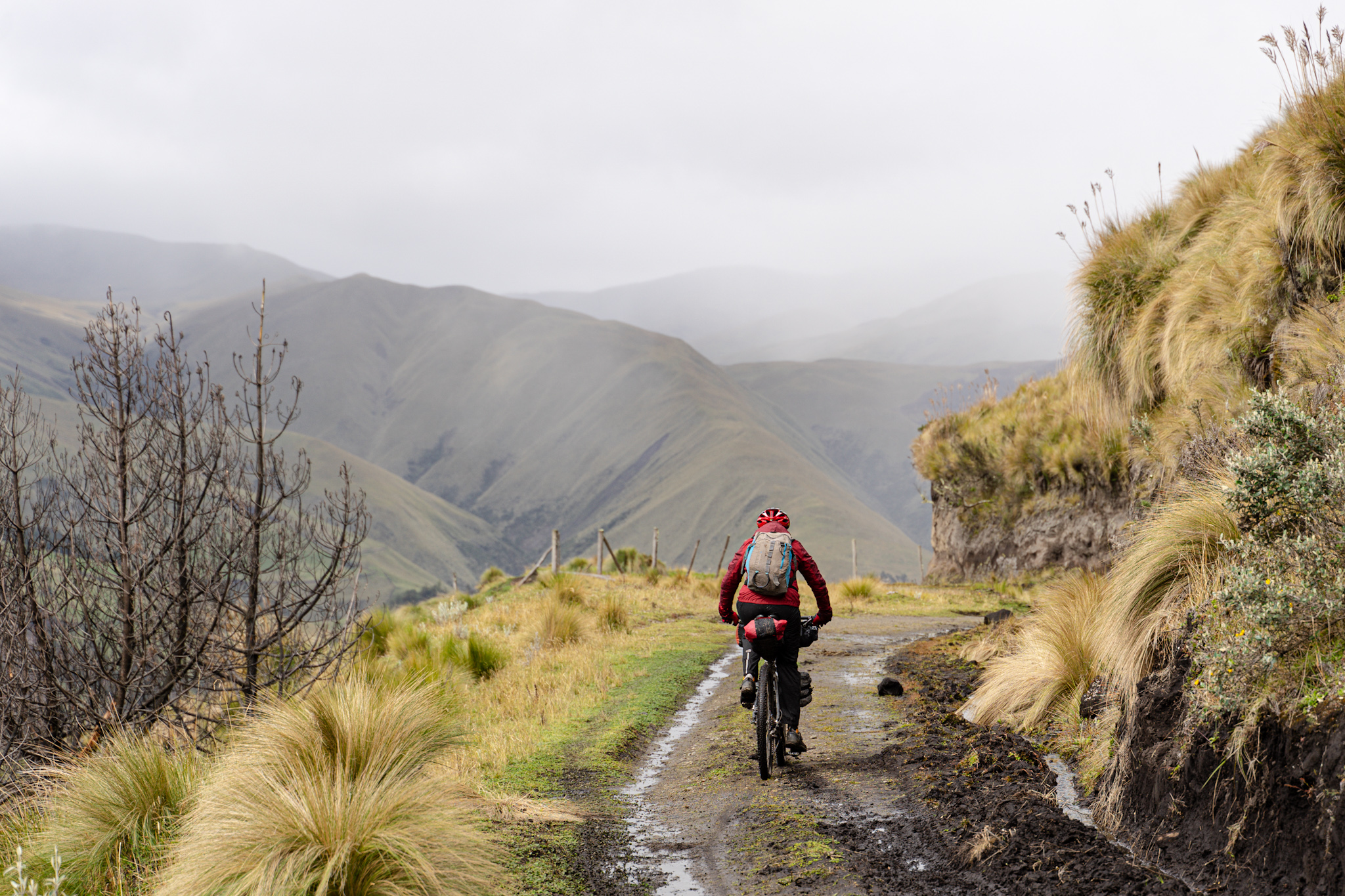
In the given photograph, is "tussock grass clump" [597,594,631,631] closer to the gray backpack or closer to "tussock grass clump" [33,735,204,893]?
the gray backpack

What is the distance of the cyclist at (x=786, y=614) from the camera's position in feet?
20.8

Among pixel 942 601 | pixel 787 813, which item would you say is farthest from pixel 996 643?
pixel 942 601

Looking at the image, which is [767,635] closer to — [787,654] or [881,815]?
[787,654]

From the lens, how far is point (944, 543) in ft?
82.6

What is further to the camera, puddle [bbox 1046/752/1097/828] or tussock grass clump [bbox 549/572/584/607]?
tussock grass clump [bbox 549/572/584/607]

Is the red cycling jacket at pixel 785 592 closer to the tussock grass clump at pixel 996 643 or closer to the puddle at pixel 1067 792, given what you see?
the puddle at pixel 1067 792

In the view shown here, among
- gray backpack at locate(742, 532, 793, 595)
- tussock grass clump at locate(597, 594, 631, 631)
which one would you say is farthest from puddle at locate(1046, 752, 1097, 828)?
tussock grass clump at locate(597, 594, 631, 631)

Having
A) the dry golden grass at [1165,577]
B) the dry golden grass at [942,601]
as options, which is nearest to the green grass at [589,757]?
→ the dry golden grass at [1165,577]

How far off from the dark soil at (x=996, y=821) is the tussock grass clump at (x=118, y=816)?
Answer: 4.02m

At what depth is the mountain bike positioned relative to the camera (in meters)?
6.18

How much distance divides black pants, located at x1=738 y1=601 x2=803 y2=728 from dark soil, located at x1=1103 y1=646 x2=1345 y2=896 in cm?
235

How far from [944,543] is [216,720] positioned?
2165 cm

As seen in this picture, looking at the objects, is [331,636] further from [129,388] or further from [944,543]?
[944,543]

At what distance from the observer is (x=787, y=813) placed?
17.7 ft
